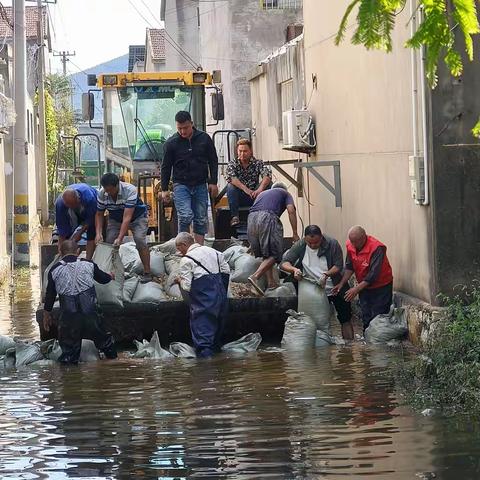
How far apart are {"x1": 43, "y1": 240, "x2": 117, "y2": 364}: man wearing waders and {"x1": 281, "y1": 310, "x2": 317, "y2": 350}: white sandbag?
2.00m

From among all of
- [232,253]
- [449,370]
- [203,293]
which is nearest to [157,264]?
[232,253]

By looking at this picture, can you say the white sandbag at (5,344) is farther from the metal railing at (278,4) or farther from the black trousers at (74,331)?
the metal railing at (278,4)

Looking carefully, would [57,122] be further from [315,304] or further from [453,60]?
[453,60]

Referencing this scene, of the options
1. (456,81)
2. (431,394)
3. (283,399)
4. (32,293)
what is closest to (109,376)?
(283,399)

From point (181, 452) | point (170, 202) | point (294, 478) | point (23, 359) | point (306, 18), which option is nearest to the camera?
point (294, 478)

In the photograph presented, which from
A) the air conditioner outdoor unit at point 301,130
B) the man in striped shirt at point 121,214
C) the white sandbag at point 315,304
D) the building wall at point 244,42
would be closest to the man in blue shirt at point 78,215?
the man in striped shirt at point 121,214

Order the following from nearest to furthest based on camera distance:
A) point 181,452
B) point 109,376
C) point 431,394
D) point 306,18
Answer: point 181,452, point 431,394, point 109,376, point 306,18

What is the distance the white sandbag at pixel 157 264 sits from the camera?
567 inches

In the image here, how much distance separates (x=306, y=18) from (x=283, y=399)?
34.3 ft

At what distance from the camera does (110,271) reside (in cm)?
1344

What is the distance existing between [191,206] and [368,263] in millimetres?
3076

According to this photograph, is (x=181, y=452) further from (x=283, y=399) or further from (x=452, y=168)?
(x=452, y=168)

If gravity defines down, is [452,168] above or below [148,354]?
above

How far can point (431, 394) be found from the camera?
9.30m
